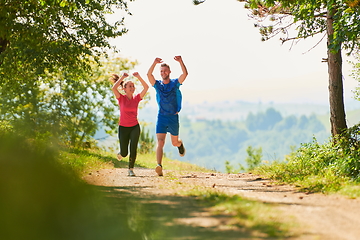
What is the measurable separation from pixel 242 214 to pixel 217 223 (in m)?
0.42

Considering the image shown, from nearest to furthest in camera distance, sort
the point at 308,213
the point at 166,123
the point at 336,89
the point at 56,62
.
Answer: the point at 308,213
the point at 166,123
the point at 336,89
the point at 56,62

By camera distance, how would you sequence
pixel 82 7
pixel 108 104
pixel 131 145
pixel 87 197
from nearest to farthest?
pixel 87 197, pixel 131 145, pixel 82 7, pixel 108 104

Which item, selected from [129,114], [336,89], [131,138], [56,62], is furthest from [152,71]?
[56,62]

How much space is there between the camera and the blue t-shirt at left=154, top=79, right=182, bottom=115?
9945mm

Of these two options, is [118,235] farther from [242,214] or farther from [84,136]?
[84,136]

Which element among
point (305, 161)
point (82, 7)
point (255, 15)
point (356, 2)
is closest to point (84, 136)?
point (82, 7)

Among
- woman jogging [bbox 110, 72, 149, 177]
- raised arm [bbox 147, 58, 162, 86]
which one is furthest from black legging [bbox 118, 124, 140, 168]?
raised arm [bbox 147, 58, 162, 86]

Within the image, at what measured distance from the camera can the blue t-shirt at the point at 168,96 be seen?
9945mm

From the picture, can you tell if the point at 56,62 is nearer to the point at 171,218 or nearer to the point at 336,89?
the point at 336,89

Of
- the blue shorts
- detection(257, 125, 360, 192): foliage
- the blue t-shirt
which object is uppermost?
the blue t-shirt

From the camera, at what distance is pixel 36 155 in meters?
6.30

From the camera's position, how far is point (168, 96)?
9938 mm

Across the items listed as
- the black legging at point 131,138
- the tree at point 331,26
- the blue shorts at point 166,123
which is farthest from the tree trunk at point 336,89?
the black legging at point 131,138

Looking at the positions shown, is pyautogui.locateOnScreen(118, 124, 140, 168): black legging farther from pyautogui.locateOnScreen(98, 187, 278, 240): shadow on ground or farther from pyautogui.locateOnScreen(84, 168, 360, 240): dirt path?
pyautogui.locateOnScreen(98, 187, 278, 240): shadow on ground
